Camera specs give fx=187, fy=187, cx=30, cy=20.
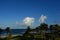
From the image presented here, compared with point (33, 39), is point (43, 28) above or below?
above

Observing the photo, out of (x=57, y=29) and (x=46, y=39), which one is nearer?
(x=46, y=39)

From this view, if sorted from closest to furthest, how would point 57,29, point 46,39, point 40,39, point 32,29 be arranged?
point 40,39 < point 46,39 < point 57,29 < point 32,29

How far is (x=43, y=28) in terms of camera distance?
94.2m

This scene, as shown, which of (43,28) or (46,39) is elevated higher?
(43,28)

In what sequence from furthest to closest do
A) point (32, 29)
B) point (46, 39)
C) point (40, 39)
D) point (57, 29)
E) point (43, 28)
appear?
point (32, 29) → point (43, 28) → point (57, 29) → point (46, 39) → point (40, 39)

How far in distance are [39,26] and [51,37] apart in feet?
100

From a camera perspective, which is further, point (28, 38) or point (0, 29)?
point (0, 29)

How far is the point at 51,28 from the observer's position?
96.4 meters

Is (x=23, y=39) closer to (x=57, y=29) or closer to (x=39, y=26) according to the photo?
(x=57, y=29)

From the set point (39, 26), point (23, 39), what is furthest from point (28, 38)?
point (39, 26)

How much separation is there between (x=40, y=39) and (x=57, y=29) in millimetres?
28550

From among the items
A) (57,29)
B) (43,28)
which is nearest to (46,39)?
(57,29)

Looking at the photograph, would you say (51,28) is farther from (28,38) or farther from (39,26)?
(28,38)

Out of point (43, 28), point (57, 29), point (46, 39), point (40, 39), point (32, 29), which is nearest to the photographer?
point (40, 39)
